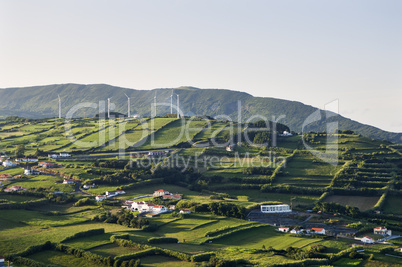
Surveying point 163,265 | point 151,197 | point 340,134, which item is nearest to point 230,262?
point 163,265

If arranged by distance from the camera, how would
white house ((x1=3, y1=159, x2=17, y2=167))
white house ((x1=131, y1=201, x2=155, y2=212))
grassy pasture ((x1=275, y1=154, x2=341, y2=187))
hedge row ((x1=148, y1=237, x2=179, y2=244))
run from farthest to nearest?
white house ((x1=3, y1=159, x2=17, y2=167)) → grassy pasture ((x1=275, y1=154, x2=341, y2=187)) → white house ((x1=131, y1=201, x2=155, y2=212)) → hedge row ((x1=148, y1=237, x2=179, y2=244))

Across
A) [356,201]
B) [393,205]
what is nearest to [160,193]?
[356,201]

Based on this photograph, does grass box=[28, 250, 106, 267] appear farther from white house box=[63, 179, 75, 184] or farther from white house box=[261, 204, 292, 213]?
white house box=[63, 179, 75, 184]

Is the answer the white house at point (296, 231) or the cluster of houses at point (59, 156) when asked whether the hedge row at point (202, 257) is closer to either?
the white house at point (296, 231)

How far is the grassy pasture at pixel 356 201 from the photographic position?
10700cm

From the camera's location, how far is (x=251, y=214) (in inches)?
3762

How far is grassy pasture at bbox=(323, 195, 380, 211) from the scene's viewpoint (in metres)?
107

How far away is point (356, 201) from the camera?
11038 cm

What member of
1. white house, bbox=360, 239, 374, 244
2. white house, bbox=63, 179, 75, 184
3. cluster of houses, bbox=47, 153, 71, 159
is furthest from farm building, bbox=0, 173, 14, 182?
white house, bbox=360, 239, 374, 244

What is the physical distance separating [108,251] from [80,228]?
47.1 feet

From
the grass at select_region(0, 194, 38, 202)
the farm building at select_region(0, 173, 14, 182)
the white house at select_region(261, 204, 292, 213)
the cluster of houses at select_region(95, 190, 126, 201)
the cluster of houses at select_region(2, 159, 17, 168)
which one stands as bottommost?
the white house at select_region(261, 204, 292, 213)

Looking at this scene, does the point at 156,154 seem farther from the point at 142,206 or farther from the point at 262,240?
the point at 262,240

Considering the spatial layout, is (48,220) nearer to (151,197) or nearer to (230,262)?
(151,197)

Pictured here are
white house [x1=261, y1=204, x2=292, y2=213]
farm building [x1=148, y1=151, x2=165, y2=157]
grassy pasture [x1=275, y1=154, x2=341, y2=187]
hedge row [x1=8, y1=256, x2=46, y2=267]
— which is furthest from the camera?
farm building [x1=148, y1=151, x2=165, y2=157]
